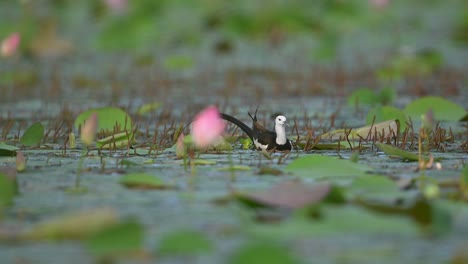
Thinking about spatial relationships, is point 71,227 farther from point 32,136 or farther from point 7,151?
point 32,136

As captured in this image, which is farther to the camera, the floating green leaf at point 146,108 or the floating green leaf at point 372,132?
the floating green leaf at point 146,108

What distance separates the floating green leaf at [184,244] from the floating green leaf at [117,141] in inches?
92.0

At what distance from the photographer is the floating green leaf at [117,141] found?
5105 millimetres

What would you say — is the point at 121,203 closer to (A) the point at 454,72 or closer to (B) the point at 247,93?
(B) the point at 247,93

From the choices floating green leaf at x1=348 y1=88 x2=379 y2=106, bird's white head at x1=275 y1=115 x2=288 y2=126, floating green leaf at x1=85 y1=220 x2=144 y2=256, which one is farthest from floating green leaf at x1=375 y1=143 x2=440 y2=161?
floating green leaf at x1=348 y1=88 x2=379 y2=106

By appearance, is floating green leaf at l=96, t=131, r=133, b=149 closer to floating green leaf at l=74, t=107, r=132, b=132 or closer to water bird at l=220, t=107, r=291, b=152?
water bird at l=220, t=107, r=291, b=152

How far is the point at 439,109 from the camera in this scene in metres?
6.60

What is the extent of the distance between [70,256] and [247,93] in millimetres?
6301

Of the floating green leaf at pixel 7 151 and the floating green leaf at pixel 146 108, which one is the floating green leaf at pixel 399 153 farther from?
the floating green leaf at pixel 146 108

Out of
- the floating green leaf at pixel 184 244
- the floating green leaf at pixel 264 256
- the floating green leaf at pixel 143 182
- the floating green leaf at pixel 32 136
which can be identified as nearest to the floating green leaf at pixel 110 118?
the floating green leaf at pixel 32 136

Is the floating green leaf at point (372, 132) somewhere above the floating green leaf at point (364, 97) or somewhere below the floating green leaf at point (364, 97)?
below

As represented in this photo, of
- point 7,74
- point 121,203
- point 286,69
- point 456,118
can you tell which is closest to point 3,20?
point 7,74

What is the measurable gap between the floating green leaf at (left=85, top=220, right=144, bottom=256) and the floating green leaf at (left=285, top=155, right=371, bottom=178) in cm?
146

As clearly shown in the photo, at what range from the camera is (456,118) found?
657 cm
